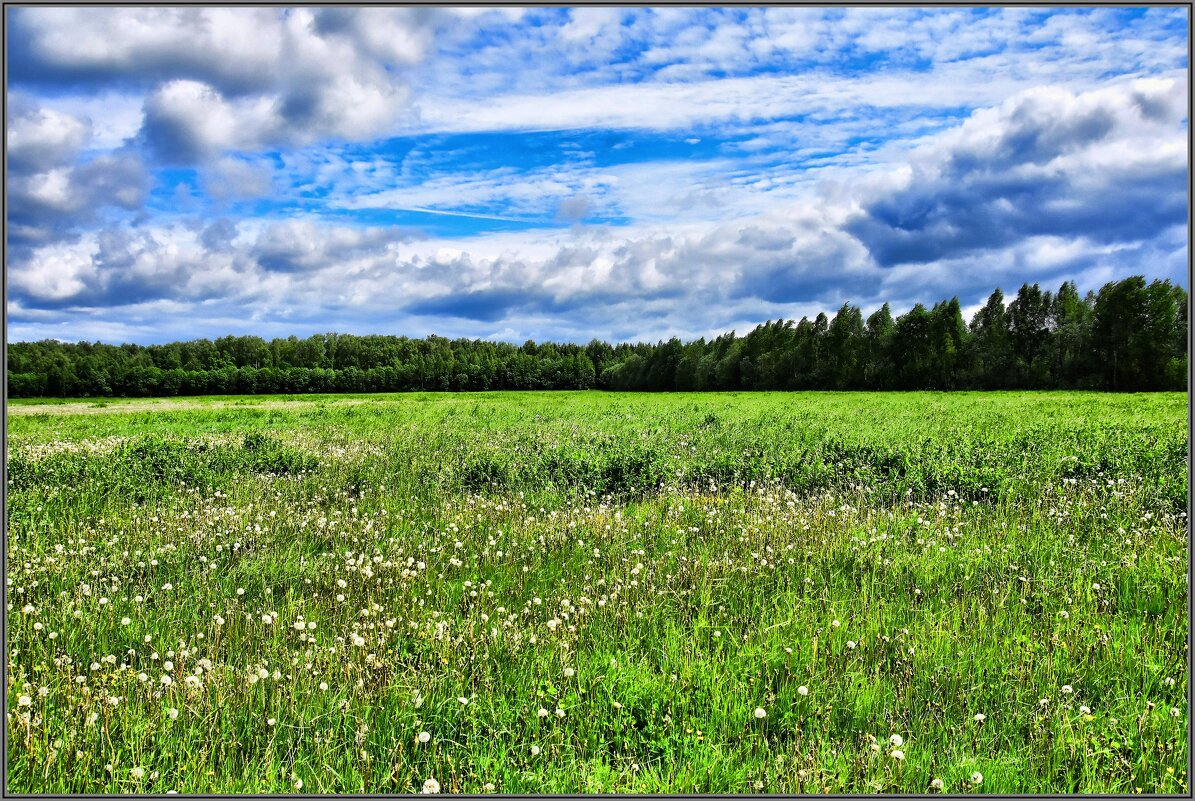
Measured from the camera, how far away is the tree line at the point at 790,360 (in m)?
54.5

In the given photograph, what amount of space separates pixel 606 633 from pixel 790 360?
84.8 metres

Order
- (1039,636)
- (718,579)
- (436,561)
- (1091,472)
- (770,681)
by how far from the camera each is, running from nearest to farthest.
Answer: (770,681) < (1039,636) < (718,579) < (436,561) < (1091,472)

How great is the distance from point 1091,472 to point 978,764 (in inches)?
365

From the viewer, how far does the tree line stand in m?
54.5

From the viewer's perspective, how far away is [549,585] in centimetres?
608

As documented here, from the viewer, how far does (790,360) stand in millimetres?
85312

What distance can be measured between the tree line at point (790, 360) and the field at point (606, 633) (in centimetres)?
2932

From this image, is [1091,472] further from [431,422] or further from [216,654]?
[431,422]

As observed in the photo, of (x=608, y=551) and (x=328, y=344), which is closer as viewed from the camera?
(x=608, y=551)

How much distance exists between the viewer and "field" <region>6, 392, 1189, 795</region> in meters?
3.49

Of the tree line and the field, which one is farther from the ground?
the tree line

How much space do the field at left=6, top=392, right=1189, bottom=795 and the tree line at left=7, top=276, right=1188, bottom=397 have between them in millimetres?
29316

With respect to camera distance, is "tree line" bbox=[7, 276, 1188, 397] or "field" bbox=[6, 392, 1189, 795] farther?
"tree line" bbox=[7, 276, 1188, 397]

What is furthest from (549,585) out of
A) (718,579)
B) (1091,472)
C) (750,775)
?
(1091,472)
